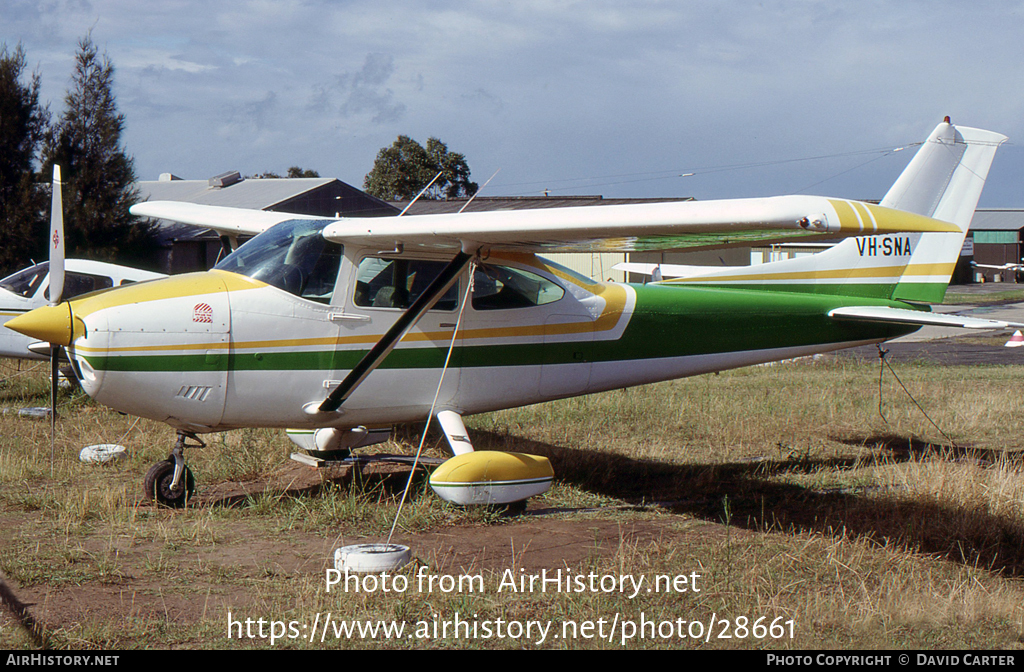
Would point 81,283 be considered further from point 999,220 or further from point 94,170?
point 999,220

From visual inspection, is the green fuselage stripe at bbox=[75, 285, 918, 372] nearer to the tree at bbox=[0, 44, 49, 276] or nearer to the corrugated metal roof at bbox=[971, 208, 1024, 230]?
the tree at bbox=[0, 44, 49, 276]

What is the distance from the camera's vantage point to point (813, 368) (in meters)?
17.3

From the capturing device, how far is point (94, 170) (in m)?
23.6

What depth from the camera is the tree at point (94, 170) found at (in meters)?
23.2

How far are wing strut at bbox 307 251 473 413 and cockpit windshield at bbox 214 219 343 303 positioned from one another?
58 cm

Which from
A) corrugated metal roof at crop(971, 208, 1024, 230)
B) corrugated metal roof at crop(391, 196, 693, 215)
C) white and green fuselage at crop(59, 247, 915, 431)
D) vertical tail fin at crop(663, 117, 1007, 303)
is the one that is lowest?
white and green fuselage at crop(59, 247, 915, 431)

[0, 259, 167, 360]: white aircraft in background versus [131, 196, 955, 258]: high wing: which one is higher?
[131, 196, 955, 258]: high wing

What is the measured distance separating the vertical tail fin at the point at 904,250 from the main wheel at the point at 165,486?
5353mm

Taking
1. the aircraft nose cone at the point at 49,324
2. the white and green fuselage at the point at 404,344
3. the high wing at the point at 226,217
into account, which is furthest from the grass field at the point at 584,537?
the high wing at the point at 226,217

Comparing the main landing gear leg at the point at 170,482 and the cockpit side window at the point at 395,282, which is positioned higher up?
the cockpit side window at the point at 395,282

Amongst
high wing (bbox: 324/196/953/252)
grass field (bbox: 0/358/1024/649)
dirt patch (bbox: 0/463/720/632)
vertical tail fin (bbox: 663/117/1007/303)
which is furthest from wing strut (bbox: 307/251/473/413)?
vertical tail fin (bbox: 663/117/1007/303)

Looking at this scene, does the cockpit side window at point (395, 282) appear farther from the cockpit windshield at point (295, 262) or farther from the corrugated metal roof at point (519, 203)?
the corrugated metal roof at point (519, 203)

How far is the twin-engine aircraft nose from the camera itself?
5965 millimetres
